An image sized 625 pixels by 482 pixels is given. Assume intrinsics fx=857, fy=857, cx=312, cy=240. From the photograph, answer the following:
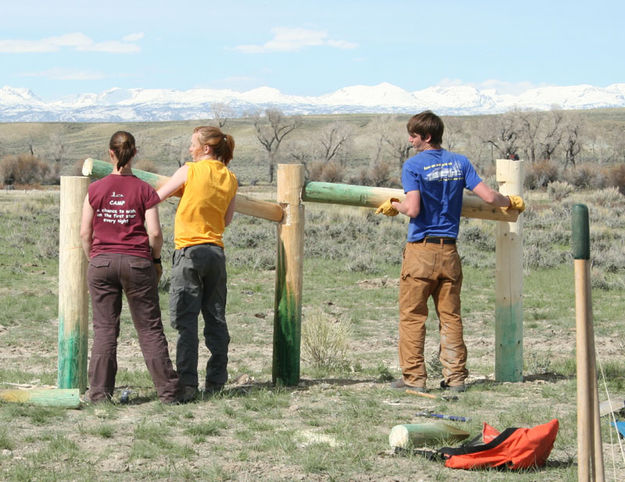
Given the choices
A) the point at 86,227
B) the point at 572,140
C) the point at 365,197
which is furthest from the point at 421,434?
the point at 572,140

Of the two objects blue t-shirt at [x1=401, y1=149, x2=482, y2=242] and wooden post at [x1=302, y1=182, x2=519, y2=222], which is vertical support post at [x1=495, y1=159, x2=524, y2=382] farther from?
blue t-shirt at [x1=401, y1=149, x2=482, y2=242]

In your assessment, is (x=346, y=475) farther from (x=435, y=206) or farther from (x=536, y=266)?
(x=536, y=266)

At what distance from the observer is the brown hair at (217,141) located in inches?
213

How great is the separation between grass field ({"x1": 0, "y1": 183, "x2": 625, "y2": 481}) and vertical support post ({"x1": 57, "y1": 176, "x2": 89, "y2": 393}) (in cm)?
49

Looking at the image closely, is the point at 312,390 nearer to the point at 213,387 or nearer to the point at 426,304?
the point at 213,387

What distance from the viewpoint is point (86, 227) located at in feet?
17.1

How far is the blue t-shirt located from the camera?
18.4 ft

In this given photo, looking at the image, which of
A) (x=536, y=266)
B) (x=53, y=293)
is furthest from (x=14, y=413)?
(x=536, y=266)

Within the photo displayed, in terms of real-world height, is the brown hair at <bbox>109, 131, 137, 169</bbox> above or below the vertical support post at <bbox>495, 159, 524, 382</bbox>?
above

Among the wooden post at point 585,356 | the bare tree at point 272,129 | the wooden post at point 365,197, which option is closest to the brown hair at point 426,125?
the wooden post at point 365,197

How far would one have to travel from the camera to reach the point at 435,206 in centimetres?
567

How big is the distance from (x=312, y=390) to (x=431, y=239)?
132cm

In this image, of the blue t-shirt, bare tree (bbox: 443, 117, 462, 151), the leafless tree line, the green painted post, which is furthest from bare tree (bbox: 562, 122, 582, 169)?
the green painted post

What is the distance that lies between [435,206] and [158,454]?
8.17 feet
